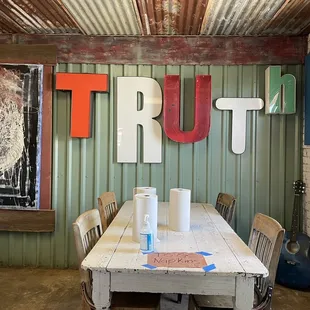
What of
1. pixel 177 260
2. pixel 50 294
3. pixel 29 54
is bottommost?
pixel 50 294

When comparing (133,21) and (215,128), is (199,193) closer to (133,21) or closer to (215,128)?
(215,128)

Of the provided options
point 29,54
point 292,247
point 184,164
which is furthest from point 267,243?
point 29,54

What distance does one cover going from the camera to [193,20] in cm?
314

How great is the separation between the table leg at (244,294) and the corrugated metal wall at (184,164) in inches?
78.0

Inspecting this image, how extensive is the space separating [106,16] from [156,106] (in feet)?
3.39

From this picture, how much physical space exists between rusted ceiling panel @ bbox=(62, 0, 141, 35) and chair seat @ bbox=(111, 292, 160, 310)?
2275 millimetres

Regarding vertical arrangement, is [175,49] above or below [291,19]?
below

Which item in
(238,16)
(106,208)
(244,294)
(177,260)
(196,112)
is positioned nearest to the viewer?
(244,294)

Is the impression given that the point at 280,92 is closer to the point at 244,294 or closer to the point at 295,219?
the point at 295,219

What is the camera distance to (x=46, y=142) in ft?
11.8

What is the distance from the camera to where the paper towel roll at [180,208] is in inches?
89.7

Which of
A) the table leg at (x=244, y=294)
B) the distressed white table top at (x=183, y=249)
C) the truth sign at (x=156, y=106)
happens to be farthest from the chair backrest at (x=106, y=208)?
the table leg at (x=244, y=294)

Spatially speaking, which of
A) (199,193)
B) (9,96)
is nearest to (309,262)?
(199,193)

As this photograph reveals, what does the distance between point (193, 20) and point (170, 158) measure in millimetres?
1430
